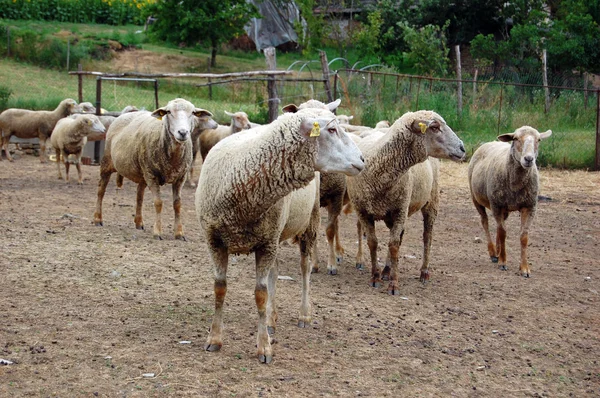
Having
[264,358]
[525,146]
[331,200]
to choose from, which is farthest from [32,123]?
[264,358]

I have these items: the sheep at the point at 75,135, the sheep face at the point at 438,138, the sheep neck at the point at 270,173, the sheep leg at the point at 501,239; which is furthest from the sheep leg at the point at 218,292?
the sheep at the point at 75,135

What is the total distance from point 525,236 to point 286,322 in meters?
3.90

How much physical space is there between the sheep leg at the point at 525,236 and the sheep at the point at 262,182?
165 inches

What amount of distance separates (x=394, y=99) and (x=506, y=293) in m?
11.4

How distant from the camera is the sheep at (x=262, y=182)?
5.13 metres

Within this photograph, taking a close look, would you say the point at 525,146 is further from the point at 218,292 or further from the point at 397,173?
the point at 218,292

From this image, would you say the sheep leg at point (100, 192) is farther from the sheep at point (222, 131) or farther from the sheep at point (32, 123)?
the sheep at point (32, 123)

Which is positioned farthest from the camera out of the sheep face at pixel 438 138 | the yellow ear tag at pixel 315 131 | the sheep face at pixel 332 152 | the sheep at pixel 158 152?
the sheep at pixel 158 152

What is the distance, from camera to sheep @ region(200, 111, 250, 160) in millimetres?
13930

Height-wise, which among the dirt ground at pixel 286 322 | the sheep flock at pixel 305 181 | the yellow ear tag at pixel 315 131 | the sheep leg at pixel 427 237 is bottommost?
the dirt ground at pixel 286 322

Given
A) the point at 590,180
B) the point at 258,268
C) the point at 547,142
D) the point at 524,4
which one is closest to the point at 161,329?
the point at 258,268

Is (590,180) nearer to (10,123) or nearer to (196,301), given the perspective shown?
(196,301)

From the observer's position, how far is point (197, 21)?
3012cm

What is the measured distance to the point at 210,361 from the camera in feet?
17.6
